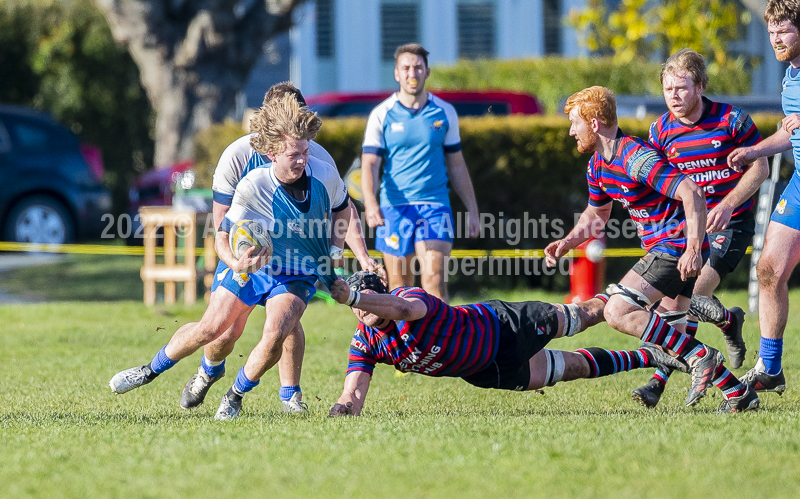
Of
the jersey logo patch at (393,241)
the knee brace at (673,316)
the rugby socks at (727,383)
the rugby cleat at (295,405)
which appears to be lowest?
the rugby cleat at (295,405)

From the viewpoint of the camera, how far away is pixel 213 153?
13.0 meters

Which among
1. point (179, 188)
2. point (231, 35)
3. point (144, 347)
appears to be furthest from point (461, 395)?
point (231, 35)

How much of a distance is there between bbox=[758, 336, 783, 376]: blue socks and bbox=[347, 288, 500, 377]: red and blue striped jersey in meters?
1.66

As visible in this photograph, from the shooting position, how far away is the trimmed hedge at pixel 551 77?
23.0m

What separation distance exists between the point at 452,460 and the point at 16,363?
4962 mm

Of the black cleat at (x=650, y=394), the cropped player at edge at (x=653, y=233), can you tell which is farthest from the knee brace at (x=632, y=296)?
the black cleat at (x=650, y=394)

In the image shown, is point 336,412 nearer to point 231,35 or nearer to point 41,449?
point 41,449

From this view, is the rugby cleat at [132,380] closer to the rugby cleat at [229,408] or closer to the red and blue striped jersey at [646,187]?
the rugby cleat at [229,408]

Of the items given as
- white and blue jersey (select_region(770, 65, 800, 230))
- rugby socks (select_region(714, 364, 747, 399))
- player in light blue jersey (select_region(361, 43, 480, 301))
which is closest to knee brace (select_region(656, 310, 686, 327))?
rugby socks (select_region(714, 364, 747, 399))

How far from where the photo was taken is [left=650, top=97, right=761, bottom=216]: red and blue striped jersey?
245 inches

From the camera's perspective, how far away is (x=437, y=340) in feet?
18.2

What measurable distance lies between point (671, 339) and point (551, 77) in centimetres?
1823

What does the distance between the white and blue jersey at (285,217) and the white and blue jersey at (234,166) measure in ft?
1.06

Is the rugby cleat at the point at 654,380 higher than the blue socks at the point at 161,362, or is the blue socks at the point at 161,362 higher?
the blue socks at the point at 161,362
